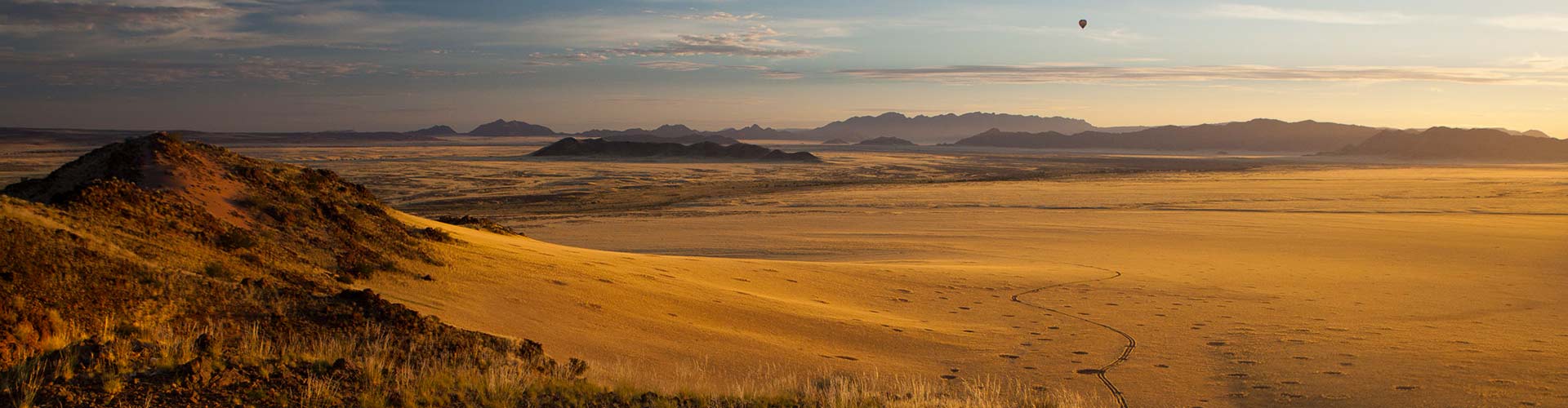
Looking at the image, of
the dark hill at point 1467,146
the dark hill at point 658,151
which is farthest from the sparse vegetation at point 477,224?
the dark hill at point 1467,146

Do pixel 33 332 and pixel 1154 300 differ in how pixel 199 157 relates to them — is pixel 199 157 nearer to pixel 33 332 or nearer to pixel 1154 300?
pixel 33 332

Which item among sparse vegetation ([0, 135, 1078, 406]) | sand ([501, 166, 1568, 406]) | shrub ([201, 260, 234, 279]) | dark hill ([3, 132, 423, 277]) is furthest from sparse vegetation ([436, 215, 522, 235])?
shrub ([201, 260, 234, 279])

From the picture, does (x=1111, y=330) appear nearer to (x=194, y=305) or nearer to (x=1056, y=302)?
(x=1056, y=302)

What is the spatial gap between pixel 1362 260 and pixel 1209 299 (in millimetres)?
6621

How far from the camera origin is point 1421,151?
120 m

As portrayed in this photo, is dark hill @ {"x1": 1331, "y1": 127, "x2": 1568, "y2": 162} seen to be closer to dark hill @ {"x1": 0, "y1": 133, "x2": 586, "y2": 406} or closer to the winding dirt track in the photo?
the winding dirt track

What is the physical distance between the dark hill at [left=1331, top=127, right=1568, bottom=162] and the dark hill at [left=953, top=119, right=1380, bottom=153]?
3700 centimetres

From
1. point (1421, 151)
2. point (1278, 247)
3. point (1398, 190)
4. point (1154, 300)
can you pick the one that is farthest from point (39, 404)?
point (1421, 151)

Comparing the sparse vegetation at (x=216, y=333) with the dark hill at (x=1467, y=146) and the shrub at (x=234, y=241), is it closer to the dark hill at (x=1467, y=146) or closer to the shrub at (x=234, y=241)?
the shrub at (x=234, y=241)

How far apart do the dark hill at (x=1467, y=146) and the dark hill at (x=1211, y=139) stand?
3700 centimetres

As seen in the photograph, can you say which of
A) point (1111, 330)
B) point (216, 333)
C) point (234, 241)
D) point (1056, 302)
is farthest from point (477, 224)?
point (216, 333)

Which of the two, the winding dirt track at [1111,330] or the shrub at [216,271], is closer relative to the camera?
the shrub at [216,271]

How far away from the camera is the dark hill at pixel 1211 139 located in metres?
173

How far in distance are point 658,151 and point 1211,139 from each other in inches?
4916
